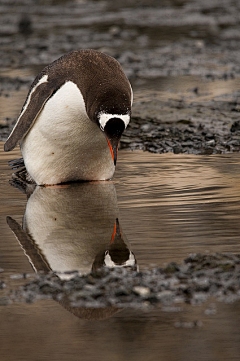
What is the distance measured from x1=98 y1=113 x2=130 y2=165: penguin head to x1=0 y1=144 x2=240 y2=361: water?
49 cm

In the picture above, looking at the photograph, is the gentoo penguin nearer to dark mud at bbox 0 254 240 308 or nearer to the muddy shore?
the muddy shore

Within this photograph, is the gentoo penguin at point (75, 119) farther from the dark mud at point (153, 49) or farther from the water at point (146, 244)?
the dark mud at point (153, 49)

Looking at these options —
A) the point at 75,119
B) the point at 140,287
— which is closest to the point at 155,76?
the point at 75,119

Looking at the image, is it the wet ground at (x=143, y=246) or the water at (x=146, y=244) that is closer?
the water at (x=146, y=244)

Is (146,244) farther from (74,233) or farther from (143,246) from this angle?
(74,233)

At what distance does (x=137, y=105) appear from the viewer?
10.4 m

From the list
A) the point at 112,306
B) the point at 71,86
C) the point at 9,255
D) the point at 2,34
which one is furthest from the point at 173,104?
the point at 2,34

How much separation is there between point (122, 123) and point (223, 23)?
14.7 meters

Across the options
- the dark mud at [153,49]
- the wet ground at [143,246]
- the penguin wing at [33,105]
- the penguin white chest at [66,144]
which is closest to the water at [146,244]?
the wet ground at [143,246]

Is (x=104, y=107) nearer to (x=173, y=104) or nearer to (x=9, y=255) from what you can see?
(x=9, y=255)

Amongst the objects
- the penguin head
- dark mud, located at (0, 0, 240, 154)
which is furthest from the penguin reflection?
dark mud, located at (0, 0, 240, 154)

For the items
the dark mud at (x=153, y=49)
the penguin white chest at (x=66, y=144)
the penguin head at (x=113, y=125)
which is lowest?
the dark mud at (x=153, y=49)

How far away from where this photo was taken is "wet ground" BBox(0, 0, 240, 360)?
3496 millimetres

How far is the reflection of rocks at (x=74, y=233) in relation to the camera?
446 centimetres
